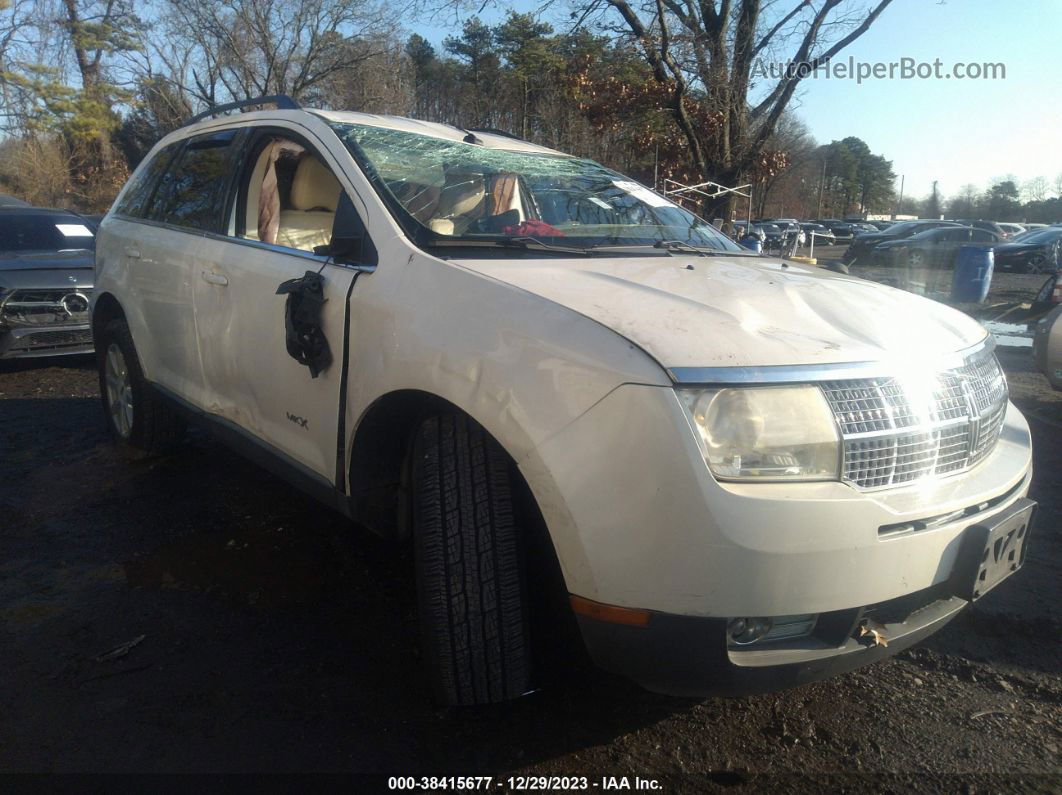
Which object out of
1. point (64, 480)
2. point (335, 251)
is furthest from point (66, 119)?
point (335, 251)

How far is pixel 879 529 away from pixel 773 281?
1.01 m

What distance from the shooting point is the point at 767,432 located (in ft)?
6.21

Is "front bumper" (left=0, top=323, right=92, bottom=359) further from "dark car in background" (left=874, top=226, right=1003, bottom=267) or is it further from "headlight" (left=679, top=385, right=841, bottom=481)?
"dark car in background" (left=874, top=226, right=1003, bottom=267)

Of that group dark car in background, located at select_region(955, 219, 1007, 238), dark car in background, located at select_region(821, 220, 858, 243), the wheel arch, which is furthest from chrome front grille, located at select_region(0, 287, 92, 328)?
dark car in background, located at select_region(821, 220, 858, 243)

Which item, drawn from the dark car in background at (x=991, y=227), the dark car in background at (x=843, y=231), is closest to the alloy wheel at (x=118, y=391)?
the dark car in background at (x=991, y=227)

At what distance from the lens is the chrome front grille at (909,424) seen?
195 centimetres

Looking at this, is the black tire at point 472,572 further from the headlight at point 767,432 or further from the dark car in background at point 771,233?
the dark car in background at point 771,233

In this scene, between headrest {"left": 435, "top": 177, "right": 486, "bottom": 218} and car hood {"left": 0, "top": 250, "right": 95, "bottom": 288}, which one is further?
car hood {"left": 0, "top": 250, "right": 95, "bottom": 288}

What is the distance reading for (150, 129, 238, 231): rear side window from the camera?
378 centimetres

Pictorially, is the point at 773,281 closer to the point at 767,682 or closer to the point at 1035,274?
the point at 767,682

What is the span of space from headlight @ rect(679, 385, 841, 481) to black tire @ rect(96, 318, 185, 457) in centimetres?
338

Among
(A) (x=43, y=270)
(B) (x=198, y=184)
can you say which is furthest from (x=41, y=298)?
(B) (x=198, y=184)

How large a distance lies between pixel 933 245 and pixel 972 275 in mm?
12320

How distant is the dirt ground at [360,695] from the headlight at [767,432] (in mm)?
903
